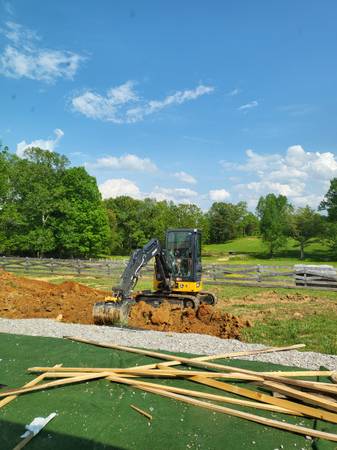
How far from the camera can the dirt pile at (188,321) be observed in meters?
9.45

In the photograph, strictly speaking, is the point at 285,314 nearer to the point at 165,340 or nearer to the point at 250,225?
the point at 165,340

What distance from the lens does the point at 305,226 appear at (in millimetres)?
46375

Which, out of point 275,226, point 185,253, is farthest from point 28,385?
point 275,226

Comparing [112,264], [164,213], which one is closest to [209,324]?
[112,264]

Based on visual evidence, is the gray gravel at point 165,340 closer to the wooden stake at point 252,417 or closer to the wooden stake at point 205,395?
the wooden stake at point 205,395

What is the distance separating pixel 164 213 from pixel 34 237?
2659 cm

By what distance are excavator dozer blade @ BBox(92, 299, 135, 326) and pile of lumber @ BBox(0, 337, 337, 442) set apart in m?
3.44

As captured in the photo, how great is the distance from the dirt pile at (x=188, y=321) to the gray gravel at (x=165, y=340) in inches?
47.4

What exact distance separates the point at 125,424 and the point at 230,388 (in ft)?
4.57

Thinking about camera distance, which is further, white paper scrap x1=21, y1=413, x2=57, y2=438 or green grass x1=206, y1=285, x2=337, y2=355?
Answer: green grass x1=206, y1=285, x2=337, y2=355

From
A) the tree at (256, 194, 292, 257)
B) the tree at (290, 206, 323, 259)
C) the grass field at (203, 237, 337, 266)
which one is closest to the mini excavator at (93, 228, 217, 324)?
the grass field at (203, 237, 337, 266)

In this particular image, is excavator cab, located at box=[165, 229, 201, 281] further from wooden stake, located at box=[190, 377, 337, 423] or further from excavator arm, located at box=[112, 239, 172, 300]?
wooden stake, located at box=[190, 377, 337, 423]

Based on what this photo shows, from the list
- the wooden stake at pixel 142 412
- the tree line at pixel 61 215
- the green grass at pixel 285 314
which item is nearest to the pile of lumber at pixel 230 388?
the wooden stake at pixel 142 412

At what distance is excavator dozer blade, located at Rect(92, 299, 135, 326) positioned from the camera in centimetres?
898
